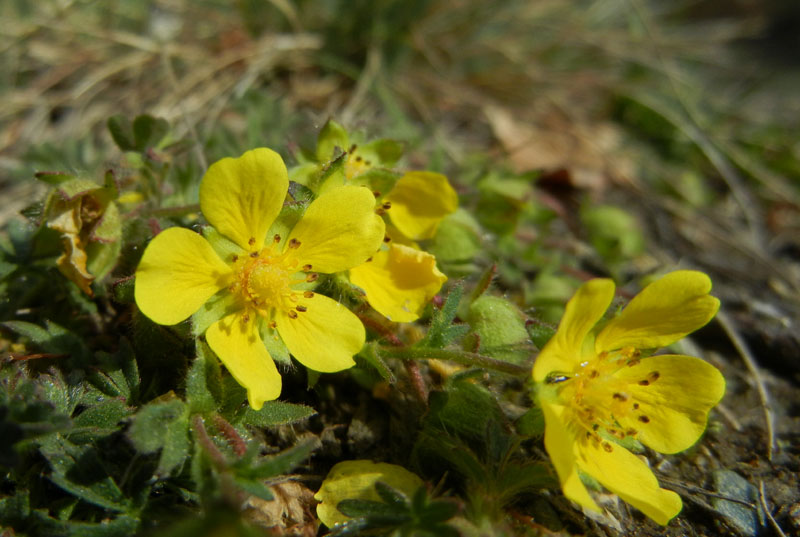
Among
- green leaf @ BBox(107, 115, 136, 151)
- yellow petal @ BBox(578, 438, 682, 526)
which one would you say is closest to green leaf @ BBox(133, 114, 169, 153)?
green leaf @ BBox(107, 115, 136, 151)

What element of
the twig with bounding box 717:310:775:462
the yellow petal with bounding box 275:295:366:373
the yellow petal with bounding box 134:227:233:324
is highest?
the yellow petal with bounding box 134:227:233:324

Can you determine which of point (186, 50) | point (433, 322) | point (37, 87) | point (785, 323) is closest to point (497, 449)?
point (433, 322)

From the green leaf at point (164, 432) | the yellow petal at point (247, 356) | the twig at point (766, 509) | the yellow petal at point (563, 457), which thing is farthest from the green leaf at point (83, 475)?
the twig at point (766, 509)

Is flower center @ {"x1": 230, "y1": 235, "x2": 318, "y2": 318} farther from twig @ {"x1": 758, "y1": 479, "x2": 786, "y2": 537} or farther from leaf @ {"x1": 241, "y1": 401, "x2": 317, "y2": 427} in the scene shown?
twig @ {"x1": 758, "y1": 479, "x2": 786, "y2": 537}

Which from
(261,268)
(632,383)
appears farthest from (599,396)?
(261,268)

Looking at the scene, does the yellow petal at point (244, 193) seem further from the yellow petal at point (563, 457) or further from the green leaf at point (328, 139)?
the yellow petal at point (563, 457)
